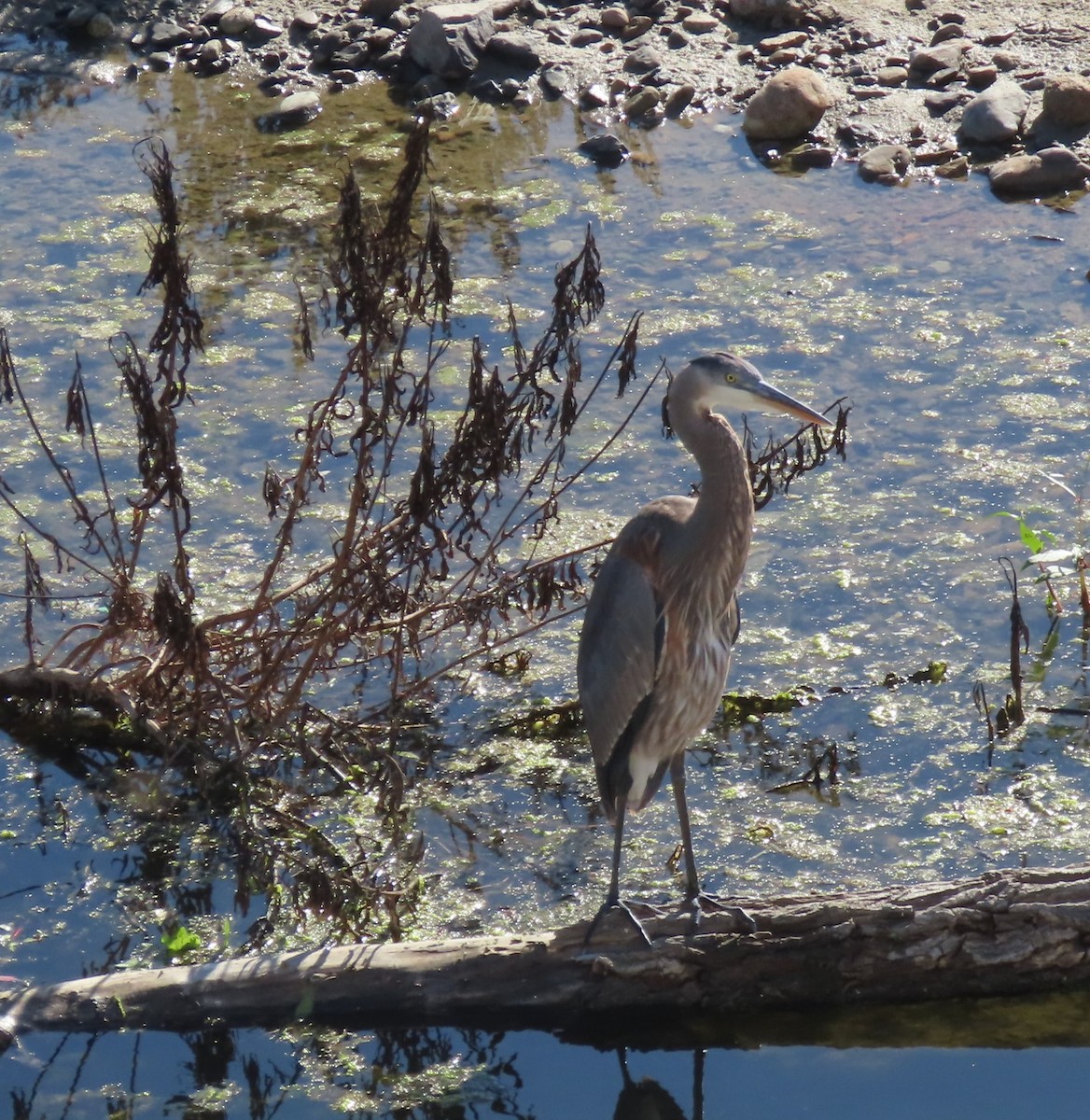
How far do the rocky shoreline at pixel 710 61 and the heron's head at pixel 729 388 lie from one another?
16.1 feet

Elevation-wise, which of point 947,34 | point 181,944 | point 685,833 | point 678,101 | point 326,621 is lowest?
point 181,944

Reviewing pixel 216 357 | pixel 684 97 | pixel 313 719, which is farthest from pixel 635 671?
pixel 684 97

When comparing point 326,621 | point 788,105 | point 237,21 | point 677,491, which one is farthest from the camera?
point 237,21

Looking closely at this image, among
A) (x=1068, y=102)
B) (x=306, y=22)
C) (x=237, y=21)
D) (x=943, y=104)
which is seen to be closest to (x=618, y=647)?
(x=1068, y=102)

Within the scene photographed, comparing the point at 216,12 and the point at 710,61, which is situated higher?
the point at 216,12

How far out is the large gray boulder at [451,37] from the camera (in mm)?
9977

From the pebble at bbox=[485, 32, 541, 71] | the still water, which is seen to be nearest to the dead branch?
the still water

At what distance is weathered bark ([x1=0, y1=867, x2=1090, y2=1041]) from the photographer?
407cm

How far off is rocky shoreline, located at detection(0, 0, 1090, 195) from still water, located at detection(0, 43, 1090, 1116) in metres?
0.24

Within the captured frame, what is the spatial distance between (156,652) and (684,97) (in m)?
5.58

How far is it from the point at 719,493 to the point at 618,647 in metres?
0.51

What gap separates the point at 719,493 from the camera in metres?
4.36

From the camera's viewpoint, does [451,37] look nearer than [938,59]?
No

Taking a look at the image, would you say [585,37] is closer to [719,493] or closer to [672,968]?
[719,493]
